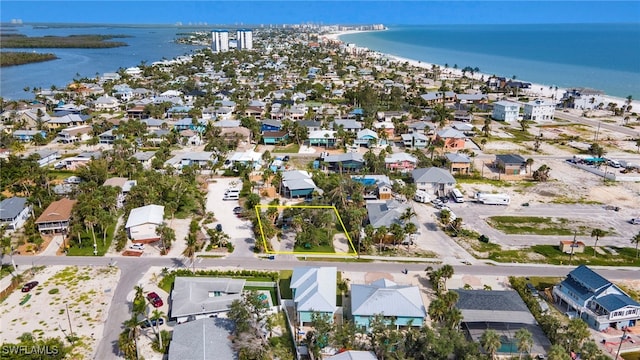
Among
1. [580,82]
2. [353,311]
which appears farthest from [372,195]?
[580,82]

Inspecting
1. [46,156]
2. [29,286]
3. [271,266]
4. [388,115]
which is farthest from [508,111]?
[29,286]

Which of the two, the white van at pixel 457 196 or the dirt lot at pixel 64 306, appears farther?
the white van at pixel 457 196

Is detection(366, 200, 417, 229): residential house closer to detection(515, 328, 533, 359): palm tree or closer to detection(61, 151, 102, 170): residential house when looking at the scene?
detection(515, 328, 533, 359): palm tree

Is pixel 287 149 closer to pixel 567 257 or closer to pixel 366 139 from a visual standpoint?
pixel 366 139

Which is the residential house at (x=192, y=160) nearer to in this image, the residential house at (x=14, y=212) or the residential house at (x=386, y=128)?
the residential house at (x=14, y=212)

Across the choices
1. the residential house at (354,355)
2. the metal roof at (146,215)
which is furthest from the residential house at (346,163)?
the residential house at (354,355)

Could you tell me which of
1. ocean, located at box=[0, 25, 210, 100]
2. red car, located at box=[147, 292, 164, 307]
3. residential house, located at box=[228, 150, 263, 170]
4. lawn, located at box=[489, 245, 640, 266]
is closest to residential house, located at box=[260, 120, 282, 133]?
residential house, located at box=[228, 150, 263, 170]
